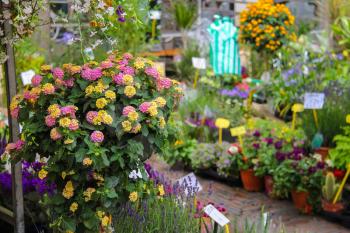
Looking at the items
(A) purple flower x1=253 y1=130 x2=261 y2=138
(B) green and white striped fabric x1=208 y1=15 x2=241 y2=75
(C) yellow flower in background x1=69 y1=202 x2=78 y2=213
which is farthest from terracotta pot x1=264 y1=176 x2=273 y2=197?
(B) green and white striped fabric x1=208 y1=15 x2=241 y2=75

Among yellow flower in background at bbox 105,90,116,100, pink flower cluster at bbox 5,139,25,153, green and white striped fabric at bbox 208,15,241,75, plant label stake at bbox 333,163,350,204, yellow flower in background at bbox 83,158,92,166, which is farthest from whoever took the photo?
green and white striped fabric at bbox 208,15,241,75

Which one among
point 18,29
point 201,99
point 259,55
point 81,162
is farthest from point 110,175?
point 259,55

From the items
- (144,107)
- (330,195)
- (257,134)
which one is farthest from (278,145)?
(144,107)

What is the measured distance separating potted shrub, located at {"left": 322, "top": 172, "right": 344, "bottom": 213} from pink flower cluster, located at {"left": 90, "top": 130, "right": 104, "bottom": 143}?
88.8 inches

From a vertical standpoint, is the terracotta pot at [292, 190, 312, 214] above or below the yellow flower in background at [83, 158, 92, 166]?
below

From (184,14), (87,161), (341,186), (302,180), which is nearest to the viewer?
(87,161)

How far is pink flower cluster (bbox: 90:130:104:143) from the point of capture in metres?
1.99

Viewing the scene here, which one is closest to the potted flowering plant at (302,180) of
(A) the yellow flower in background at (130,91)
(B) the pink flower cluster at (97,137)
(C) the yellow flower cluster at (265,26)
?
(A) the yellow flower in background at (130,91)

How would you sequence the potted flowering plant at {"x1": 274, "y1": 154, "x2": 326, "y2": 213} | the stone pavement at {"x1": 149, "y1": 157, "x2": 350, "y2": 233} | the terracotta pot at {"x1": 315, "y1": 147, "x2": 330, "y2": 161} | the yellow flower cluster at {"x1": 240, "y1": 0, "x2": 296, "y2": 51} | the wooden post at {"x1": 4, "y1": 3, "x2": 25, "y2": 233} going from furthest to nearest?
the yellow flower cluster at {"x1": 240, "y1": 0, "x2": 296, "y2": 51}
the terracotta pot at {"x1": 315, "y1": 147, "x2": 330, "y2": 161}
the potted flowering plant at {"x1": 274, "y1": 154, "x2": 326, "y2": 213}
the stone pavement at {"x1": 149, "y1": 157, "x2": 350, "y2": 233}
the wooden post at {"x1": 4, "y1": 3, "x2": 25, "y2": 233}

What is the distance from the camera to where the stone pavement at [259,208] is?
12.5 feet

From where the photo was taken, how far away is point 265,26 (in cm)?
779

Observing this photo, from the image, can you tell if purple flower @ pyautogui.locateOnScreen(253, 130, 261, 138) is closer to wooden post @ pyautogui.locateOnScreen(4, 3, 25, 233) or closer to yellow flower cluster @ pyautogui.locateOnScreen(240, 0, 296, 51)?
wooden post @ pyautogui.locateOnScreen(4, 3, 25, 233)

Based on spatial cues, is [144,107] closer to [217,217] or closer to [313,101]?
[217,217]

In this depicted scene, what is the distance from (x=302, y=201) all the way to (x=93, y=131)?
2.46m
